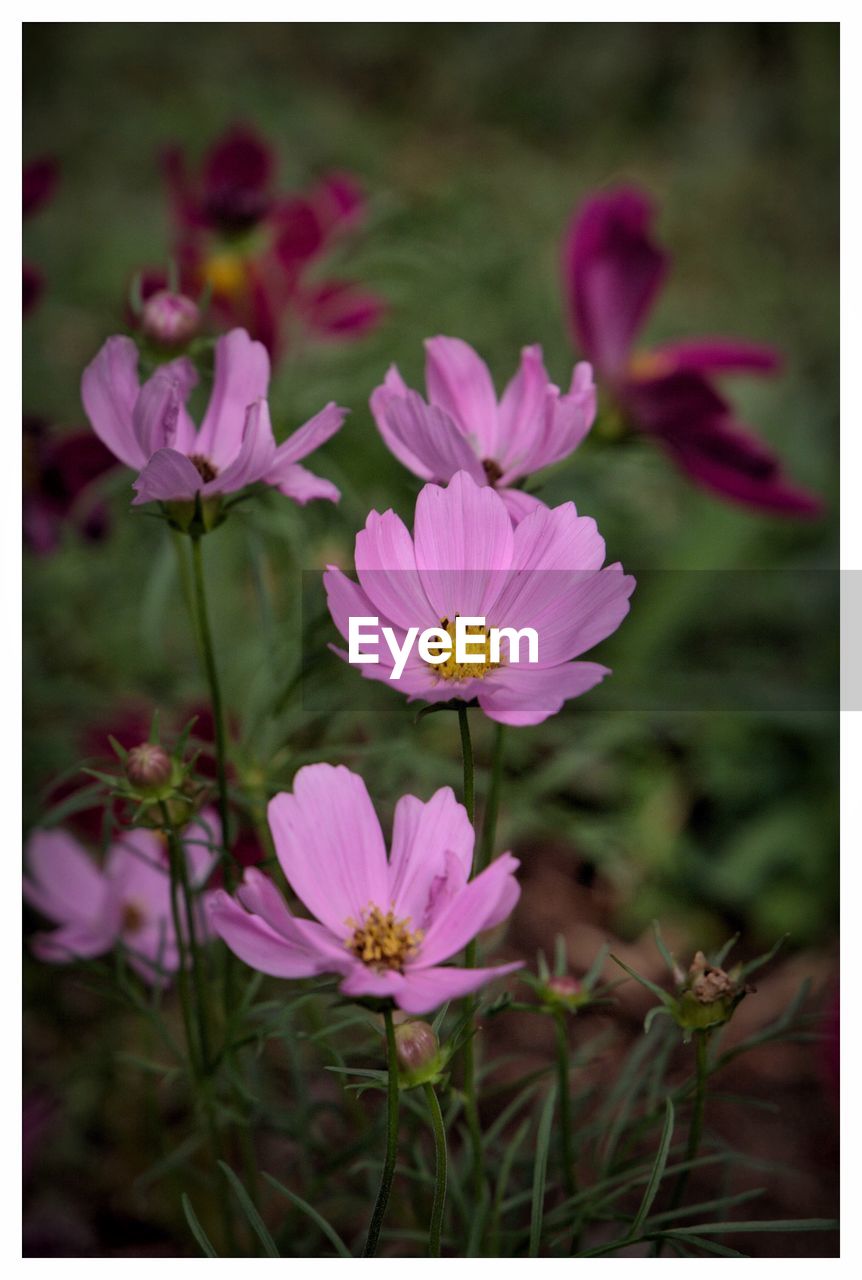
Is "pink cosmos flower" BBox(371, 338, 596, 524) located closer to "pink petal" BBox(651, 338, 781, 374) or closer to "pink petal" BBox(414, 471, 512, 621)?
"pink petal" BBox(414, 471, 512, 621)

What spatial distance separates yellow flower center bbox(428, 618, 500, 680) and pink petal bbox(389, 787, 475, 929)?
0.04 metres

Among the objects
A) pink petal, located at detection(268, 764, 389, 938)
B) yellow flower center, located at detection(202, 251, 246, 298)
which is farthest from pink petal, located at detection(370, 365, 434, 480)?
yellow flower center, located at detection(202, 251, 246, 298)

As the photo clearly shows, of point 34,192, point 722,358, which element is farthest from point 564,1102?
point 34,192

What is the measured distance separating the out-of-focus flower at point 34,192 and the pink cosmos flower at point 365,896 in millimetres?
310

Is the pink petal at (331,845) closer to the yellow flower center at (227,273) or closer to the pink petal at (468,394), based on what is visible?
the pink petal at (468,394)

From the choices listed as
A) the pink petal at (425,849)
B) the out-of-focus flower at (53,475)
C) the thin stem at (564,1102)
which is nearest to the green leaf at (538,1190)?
the thin stem at (564,1102)

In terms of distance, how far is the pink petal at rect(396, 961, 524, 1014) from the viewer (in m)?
0.28

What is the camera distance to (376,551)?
34cm

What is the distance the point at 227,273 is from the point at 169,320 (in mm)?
309

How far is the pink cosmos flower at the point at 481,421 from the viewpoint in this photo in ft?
1.23

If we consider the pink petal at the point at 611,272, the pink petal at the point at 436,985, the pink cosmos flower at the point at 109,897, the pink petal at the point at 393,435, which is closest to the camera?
the pink petal at the point at 436,985

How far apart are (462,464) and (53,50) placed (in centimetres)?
112
